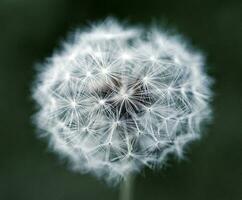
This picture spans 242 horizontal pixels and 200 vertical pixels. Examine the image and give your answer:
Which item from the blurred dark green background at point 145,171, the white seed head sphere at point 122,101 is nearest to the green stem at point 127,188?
the white seed head sphere at point 122,101

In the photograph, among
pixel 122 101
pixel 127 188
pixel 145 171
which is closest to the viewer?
pixel 122 101

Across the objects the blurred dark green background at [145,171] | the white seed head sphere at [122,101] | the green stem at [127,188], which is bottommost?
the green stem at [127,188]

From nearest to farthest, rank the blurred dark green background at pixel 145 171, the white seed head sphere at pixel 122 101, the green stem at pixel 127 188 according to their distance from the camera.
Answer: the white seed head sphere at pixel 122 101 → the green stem at pixel 127 188 → the blurred dark green background at pixel 145 171

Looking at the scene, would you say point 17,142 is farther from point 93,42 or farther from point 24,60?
point 93,42

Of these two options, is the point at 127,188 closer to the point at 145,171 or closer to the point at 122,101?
the point at 122,101

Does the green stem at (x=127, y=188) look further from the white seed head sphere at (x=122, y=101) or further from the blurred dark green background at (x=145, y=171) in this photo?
the blurred dark green background at (x=145, y=171)

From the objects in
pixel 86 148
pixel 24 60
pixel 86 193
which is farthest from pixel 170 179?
pixel 24 60

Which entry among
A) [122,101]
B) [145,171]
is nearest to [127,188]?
[122,101]
